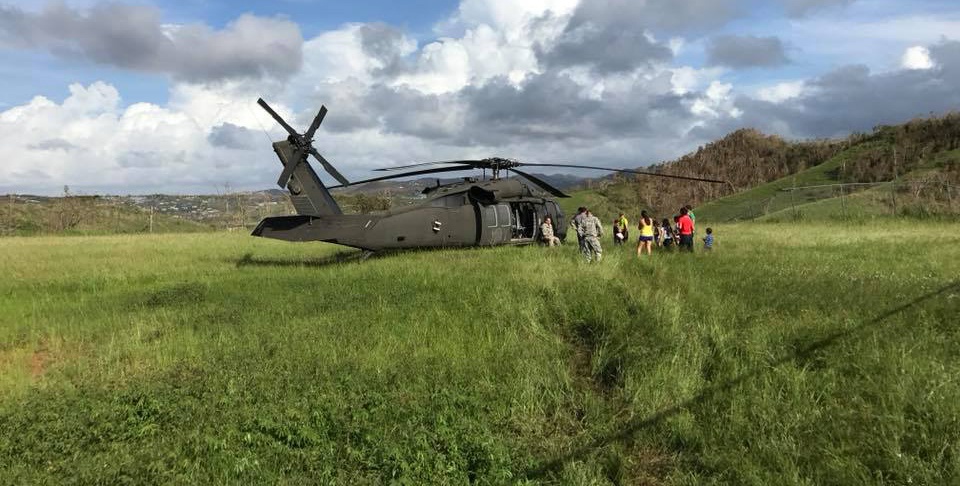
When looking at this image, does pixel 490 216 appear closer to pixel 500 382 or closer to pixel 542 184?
pixel 542 184

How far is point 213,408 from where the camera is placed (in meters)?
6.30

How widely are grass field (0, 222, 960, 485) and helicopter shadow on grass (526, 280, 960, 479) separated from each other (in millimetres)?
38

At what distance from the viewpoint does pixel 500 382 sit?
7.04 metres

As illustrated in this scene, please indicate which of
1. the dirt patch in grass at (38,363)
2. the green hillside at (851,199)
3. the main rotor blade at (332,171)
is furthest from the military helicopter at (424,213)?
the green hillside at (851,199)

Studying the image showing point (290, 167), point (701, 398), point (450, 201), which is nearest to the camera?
point (701, 398)

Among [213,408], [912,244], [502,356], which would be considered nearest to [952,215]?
[912,244]

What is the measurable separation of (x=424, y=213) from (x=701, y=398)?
42.2 feet

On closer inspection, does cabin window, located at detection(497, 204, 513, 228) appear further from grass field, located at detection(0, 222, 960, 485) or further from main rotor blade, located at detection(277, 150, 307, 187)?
grass field, located at detection(0, 222, 960, 485)

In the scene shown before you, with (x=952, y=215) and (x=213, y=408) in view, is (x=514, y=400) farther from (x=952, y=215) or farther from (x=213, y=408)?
(x=952, y=215)

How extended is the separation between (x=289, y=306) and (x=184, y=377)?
3.69m

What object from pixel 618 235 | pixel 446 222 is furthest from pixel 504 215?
pixel 618 235

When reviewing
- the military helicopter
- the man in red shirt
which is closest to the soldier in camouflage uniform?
the military helicopter

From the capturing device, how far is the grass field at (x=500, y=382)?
516 centimetres

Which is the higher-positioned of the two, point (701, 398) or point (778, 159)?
point (778, 159)
